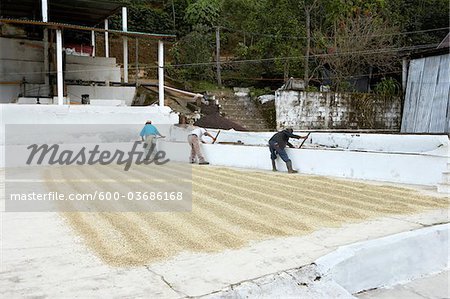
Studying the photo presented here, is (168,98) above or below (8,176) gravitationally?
above

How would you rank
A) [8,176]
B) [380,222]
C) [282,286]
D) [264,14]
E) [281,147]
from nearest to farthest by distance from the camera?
[282,286] < [380,222] < [8,176] < [281,147] < [264,14]

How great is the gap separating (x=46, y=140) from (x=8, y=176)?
2588mm

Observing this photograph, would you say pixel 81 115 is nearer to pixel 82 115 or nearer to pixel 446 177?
pixel 82 115

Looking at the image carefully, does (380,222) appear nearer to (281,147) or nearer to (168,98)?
(281,147)

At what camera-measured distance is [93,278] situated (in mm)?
3203

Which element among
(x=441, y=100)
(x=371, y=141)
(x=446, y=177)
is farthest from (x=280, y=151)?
(x=441, y=100)

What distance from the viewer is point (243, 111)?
16.8 m

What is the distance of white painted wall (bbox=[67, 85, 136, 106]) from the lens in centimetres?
1536

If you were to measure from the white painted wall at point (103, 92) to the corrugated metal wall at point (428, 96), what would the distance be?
997 centimetres

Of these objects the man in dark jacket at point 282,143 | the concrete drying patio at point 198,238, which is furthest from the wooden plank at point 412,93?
the concrete drying patio at point 198,238

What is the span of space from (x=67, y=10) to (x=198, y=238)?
14.4m

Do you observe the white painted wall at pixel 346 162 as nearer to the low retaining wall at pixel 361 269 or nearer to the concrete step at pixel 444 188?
the concrete step at pixel 444 188

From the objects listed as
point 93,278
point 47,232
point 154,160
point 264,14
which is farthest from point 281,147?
point 264,14

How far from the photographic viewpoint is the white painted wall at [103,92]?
15.4 m
